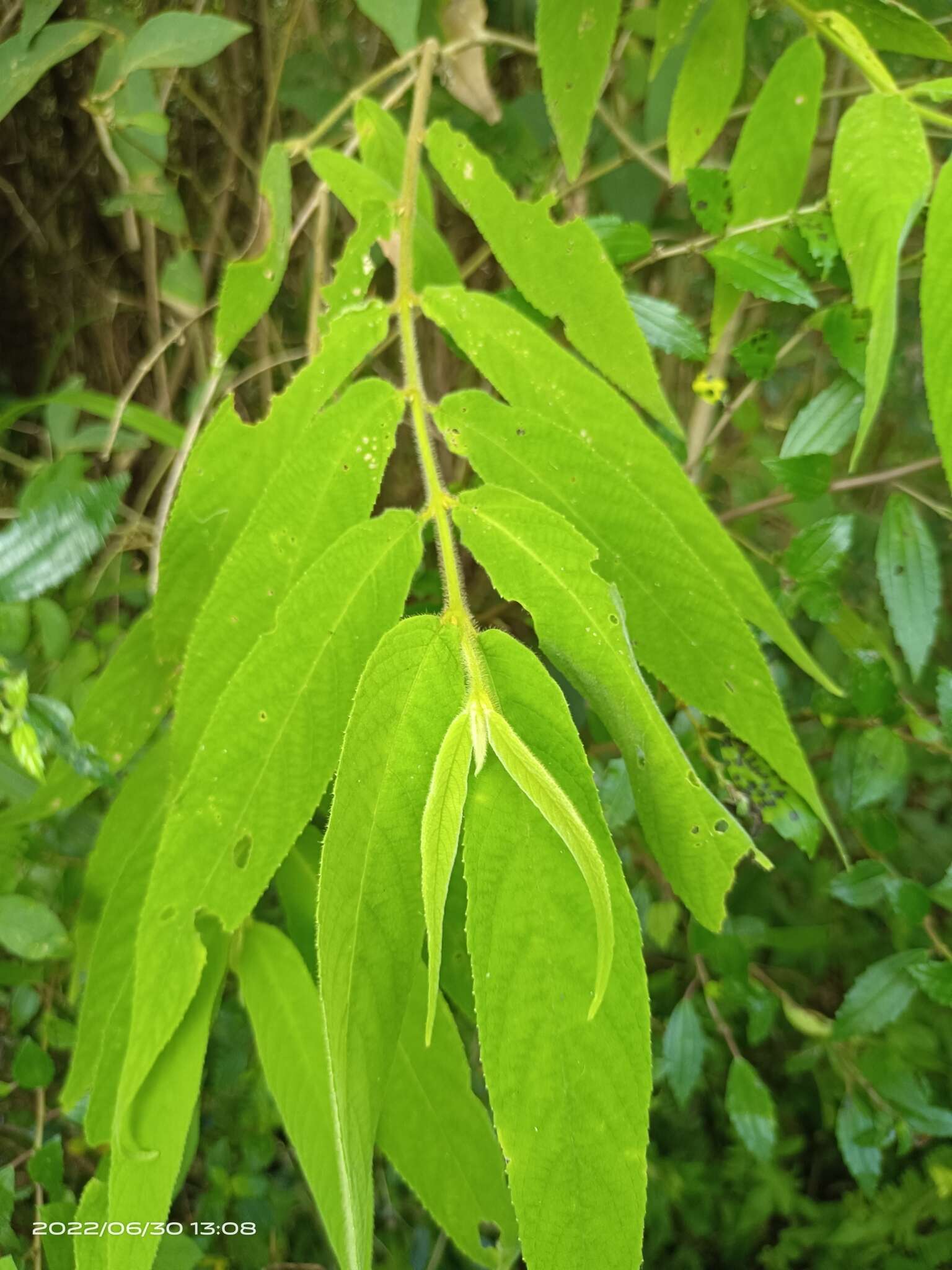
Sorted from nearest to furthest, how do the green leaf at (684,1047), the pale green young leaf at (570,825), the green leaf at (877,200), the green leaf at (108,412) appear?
the pale green young leaf at (570,825) → the green leaf at (877,200) → the green leaf at (108,412) → the green leaf at (684,1047)

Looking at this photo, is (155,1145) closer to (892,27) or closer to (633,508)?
(633,508)

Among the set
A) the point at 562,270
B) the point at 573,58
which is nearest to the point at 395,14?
the point at 573,58

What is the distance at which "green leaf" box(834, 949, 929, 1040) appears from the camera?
25.9 inches

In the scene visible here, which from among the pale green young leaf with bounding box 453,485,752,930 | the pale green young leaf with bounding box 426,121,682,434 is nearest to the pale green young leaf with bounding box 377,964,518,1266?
the pale green young leaf with bounding box 453,485,752,930

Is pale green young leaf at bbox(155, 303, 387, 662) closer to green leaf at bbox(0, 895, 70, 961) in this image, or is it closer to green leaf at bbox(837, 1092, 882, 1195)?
green leaf at bbox(0, 895, 70, 961)

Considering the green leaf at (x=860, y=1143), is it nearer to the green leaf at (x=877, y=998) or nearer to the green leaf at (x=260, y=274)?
the green leaf at (x=877, y=998)

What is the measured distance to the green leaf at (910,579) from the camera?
1.64ft

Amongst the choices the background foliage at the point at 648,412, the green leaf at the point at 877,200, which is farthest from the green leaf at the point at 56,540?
the green leaf at the point at 877,200

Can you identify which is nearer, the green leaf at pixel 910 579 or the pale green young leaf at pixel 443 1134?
the pale green young leaf at pixel 443 1134

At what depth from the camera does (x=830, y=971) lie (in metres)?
1.19

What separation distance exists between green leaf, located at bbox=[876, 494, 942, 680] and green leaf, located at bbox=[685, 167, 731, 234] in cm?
20

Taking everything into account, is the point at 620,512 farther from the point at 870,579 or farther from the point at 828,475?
the point at 870,579

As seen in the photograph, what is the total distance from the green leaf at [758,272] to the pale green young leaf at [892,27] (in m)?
0.10

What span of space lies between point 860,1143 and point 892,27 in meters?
0.81
